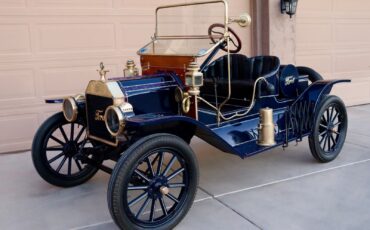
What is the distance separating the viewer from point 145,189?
2.87 metres

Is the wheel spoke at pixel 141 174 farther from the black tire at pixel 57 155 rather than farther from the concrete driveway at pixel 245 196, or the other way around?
the black tire at pixel 57 155

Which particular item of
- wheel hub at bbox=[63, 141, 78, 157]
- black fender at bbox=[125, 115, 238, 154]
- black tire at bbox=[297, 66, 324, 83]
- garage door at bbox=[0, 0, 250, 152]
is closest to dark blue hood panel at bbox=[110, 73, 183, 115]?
black fender at bbox=[125, 115, 238, 154]

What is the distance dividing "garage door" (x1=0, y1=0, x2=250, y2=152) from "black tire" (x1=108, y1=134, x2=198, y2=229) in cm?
246

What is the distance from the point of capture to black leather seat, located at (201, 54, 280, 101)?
12.9 feet

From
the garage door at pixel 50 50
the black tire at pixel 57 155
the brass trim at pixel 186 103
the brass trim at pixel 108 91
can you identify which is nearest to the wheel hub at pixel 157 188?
the brass trim at pixel 108 91

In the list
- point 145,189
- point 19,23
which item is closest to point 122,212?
point 145,189

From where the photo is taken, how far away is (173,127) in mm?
3264

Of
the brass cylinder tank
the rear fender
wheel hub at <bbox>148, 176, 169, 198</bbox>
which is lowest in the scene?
wheel hub at <bbox>148, 176, 169, 198</bbox>

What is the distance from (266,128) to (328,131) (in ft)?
3.33

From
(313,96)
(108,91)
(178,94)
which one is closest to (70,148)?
(108,91)

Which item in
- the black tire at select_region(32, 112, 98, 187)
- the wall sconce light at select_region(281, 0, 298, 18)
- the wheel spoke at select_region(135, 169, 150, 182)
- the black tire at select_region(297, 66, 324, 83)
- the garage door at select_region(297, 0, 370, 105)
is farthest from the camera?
the garage door at select_region(297, 0, 370, 105)

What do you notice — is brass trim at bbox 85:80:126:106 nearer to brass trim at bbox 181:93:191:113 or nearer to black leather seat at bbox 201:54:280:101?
brass trim at bbox 181:93:191:113

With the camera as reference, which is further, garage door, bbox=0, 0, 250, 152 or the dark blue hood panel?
garage door, bbox=0, 0, 250, 152

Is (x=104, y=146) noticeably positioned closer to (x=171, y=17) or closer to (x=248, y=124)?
(x=248, y=124)
